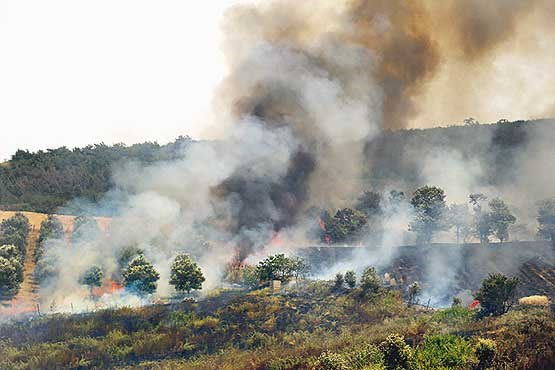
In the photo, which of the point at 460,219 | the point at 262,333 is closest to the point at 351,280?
the point at 262,333

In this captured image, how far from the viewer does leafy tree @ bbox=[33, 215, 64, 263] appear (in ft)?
210

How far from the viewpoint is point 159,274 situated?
56.1 metres

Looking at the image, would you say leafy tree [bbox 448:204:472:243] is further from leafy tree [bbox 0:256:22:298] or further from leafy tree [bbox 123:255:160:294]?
leafy tree [bbox 0:256:22:298]

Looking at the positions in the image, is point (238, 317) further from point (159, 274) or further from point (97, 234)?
point (97, 234)

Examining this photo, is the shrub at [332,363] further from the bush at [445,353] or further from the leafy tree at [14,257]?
the leafy tree at [14,257]

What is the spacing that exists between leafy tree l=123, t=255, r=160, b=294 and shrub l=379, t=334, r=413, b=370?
97.9 feet

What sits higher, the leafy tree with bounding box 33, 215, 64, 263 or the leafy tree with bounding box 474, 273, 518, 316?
the leafy tree with bounding box 33, 215, 64, 263

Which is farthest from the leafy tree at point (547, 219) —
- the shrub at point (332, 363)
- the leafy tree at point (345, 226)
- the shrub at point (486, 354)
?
the shrub at point (332, 363)

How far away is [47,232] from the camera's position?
220 feet

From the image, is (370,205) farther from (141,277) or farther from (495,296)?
(495,296)

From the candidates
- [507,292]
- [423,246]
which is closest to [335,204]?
[423,246]

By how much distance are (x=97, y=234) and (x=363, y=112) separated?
38.5 meters

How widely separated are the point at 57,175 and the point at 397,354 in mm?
85641

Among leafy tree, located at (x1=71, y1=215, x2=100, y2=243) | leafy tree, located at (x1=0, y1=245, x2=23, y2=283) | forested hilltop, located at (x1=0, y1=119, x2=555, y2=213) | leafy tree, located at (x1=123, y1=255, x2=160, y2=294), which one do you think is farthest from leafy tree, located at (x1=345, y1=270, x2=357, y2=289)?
forested hilltop, located at (x1=0, y1=119, x2=555, y2=213)
